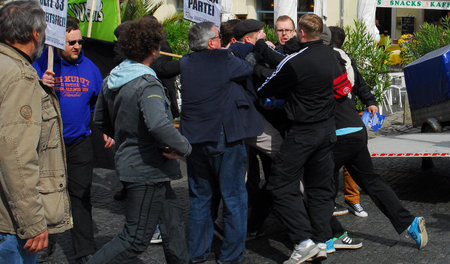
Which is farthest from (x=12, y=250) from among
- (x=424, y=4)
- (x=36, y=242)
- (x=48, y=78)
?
(x=424, y=4)

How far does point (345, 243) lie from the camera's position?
5020 mm

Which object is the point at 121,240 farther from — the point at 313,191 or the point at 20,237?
the point at 313,191

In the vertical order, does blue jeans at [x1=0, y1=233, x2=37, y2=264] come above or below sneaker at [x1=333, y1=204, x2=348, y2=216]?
A: above

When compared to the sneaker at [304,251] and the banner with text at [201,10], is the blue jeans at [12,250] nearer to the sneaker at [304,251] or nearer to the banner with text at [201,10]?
the sneaker at [304,251]

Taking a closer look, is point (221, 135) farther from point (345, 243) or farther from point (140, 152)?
point (345, 243)

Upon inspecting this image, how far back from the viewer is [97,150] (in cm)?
633

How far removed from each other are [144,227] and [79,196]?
1069mm

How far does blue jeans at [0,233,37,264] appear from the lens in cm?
269

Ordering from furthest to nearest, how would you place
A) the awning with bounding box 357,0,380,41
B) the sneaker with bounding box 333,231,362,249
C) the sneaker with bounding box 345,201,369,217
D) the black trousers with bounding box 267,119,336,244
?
the awning with bounding box 357,0,380,41 → the sneaker with bounding box 345,201,369,217 → the sneaker with bounding box 333,231,362,249 → the black trousers with bounding box 267,119,336,244

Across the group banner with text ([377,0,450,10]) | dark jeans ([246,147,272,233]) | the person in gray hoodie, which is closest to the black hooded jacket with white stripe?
dark jeans ([246,147,272,233])

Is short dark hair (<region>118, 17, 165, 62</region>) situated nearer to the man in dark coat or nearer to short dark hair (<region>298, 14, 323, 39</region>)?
the man in dark coat

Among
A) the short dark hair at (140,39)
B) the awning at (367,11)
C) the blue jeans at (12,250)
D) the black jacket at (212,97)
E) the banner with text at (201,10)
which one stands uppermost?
the awning at (367,11)

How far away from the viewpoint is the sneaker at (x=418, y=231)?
15.8 feet

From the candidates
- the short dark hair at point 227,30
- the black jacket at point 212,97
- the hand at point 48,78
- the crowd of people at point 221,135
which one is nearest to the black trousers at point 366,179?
the crowd of people at point 221,135
